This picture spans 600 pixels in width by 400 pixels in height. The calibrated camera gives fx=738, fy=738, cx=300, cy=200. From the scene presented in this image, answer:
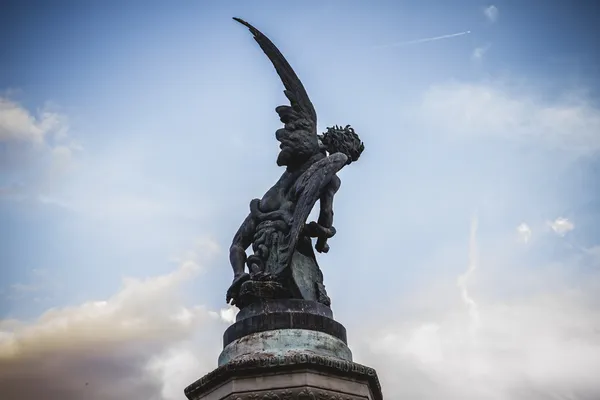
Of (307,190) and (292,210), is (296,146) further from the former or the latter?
(292,210)

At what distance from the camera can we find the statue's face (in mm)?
11953

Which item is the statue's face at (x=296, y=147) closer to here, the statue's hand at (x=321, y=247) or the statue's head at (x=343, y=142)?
the statue's head at (x=343, y=142)

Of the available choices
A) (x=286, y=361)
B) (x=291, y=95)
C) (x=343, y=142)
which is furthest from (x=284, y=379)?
(x=291, y=95)

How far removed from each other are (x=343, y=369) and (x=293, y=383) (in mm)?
740

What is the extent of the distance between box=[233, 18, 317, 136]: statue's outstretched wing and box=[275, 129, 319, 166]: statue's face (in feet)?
0.49

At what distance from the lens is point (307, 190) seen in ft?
37.0

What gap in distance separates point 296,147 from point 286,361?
3.91 meters

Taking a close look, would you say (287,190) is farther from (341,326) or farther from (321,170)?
(341,326)

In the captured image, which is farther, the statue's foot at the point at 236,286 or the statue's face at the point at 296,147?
the statue's face at the point at 296,147

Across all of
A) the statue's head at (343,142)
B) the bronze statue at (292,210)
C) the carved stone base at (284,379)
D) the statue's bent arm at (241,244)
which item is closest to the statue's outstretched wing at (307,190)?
the bronze statue at (292,210)

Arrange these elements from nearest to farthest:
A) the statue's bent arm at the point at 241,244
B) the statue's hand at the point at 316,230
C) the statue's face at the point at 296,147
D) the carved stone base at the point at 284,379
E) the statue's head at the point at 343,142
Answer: the carved stone base at the point at 284,379 < the statue's bent arm at the point at 241,244 < the statue's hand at the point at 316,230 < the statue's face at the point at 296,147 < the statue's head at the point at 343,142

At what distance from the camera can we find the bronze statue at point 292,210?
1073 centimetres

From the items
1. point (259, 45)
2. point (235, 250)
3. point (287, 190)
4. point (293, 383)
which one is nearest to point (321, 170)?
point (287, 190)

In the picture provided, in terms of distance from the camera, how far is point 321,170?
37.8ft
